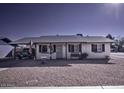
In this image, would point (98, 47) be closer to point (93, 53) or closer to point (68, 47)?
point (93, 53)

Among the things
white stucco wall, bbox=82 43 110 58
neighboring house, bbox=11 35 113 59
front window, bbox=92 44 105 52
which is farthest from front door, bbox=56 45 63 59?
front window, bbox=92 44 105 52

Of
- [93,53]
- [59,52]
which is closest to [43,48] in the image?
[59,52]

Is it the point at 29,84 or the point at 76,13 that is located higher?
the point at 76,13

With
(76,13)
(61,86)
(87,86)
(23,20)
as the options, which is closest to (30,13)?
(23,20)

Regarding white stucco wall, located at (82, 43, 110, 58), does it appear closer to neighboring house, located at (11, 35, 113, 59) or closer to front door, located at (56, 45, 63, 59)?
neighboring house, located at (11, 35, 113, 59)

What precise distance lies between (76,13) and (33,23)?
137 inches

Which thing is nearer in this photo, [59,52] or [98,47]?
[98,47]

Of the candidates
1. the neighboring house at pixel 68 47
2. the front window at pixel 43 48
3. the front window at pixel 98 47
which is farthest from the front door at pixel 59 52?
the front window at pixel 98 47

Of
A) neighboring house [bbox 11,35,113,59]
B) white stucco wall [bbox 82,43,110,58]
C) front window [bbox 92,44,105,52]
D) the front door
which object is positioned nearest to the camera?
neighboring house [bbox 11,35,113,59]

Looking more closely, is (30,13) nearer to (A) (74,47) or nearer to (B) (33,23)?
(B) (33,23)

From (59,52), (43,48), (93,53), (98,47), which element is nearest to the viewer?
(93,53)

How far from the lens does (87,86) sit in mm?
5535

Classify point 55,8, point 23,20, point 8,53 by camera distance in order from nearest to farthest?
point 55,8, point 23,20, point 8,53
